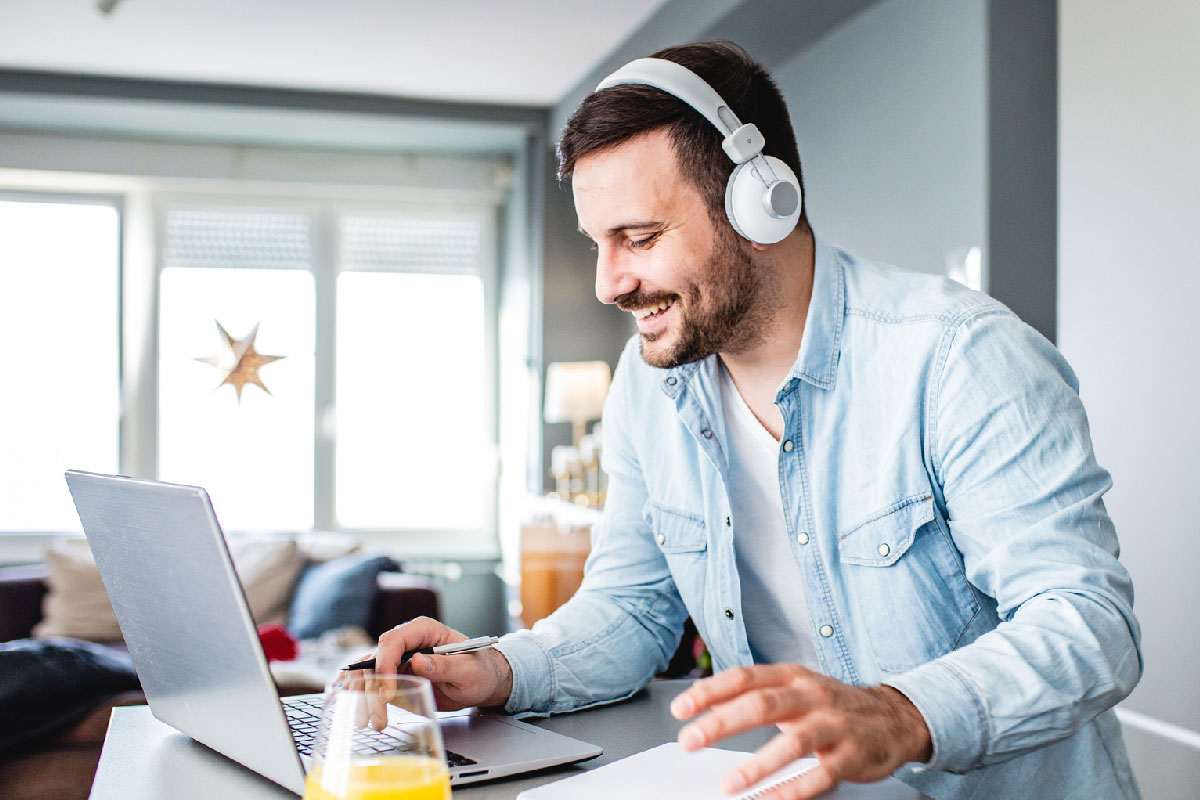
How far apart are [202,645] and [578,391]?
151 inches

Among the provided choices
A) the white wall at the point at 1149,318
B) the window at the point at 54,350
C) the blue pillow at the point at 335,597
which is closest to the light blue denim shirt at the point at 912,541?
the white wall at the point at 1149,318

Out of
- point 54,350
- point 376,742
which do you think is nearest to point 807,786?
point 376,742

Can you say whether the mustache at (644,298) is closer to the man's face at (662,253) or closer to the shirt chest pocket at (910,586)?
the man's face at (662,253)

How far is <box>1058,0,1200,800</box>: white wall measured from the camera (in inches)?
79.9

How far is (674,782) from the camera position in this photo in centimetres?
78

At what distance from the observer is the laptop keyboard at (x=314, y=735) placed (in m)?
0.53

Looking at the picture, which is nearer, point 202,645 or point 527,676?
point 202,645

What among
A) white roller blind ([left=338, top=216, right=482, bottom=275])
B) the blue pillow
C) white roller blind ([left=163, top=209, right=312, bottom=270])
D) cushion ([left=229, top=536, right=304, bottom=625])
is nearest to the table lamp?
the blue pillow

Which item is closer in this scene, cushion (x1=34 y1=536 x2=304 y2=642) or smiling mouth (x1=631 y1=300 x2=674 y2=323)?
smiling mouth (x1=631 y1=300 x2=674 y2=323)

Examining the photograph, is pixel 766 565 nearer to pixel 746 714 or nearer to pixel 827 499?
pixel 827 499

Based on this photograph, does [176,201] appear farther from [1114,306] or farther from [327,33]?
[1114,306]

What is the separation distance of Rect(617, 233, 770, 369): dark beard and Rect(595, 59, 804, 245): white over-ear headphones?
0.04m

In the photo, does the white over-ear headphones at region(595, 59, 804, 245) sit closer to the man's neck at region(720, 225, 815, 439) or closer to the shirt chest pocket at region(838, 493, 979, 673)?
the man's neck at region(720, 225, 815, 439)

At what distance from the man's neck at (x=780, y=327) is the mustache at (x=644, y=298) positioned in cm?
13
